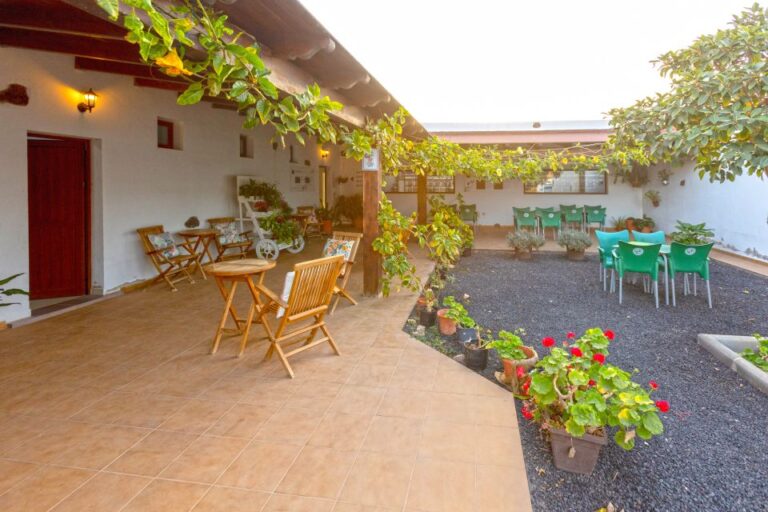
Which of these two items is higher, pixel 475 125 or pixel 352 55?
pixel 475 125

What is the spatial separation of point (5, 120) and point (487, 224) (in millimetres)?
11809

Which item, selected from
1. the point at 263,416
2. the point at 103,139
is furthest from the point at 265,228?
the point at 263,416

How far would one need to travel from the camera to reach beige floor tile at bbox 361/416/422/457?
2.25 meters

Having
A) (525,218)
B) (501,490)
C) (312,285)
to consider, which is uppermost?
(525,218)

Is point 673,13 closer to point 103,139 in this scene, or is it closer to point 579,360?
point 579,360

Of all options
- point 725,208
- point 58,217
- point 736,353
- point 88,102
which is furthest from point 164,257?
point 725,208

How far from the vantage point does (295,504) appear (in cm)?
185

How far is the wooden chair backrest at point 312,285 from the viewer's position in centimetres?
308

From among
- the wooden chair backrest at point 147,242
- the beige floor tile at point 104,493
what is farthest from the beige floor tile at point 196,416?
the wooden chair backrest at point 147,242

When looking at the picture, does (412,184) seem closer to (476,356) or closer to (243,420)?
(476,356)

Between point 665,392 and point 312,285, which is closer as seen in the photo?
point 665,392

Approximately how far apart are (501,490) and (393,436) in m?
0.61

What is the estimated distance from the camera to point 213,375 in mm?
3113

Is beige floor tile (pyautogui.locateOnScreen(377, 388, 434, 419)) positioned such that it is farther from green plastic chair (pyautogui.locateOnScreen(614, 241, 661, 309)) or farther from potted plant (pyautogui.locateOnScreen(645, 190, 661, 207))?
potted plant (pyautogui.locateOnScreen(645, 190, 661, 207))
